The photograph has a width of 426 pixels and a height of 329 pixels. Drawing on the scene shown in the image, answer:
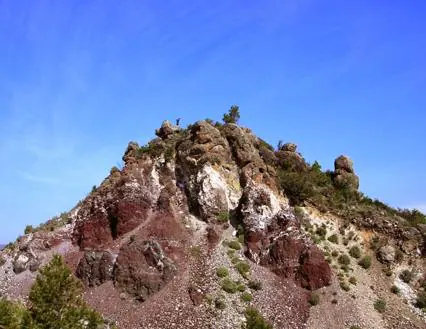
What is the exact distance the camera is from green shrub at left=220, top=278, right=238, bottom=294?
130 ft

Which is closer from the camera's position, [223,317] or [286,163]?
[223,317]

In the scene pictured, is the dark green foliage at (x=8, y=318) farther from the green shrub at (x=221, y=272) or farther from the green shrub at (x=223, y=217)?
the green shrub at (x=223, y=217)

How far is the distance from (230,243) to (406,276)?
16174 mm

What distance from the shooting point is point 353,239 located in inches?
1843

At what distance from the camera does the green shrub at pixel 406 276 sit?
4284 centimetres

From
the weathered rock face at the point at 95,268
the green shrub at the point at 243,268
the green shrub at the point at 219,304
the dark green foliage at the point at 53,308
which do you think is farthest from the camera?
the weathered rock face at the point at 95,268

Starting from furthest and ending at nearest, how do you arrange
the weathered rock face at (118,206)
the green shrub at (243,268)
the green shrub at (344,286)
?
the weathered rock face at (118,206)
the green shrub at (243,268)
the green shrub at (344,286)

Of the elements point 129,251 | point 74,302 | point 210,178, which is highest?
point 210,178

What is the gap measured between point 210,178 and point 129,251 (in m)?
11.6

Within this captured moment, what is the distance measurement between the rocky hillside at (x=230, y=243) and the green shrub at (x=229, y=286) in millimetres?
108

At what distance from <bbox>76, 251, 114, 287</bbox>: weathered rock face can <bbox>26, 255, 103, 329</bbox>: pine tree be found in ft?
40.9

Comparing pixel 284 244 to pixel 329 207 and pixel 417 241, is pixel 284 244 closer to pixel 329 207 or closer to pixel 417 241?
pixel 329 207

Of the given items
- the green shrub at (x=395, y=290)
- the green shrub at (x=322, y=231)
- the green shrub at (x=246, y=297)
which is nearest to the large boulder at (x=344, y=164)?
the green shrub at (x=322, y=231)

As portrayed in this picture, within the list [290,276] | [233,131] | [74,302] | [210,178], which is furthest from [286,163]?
[74,302]
